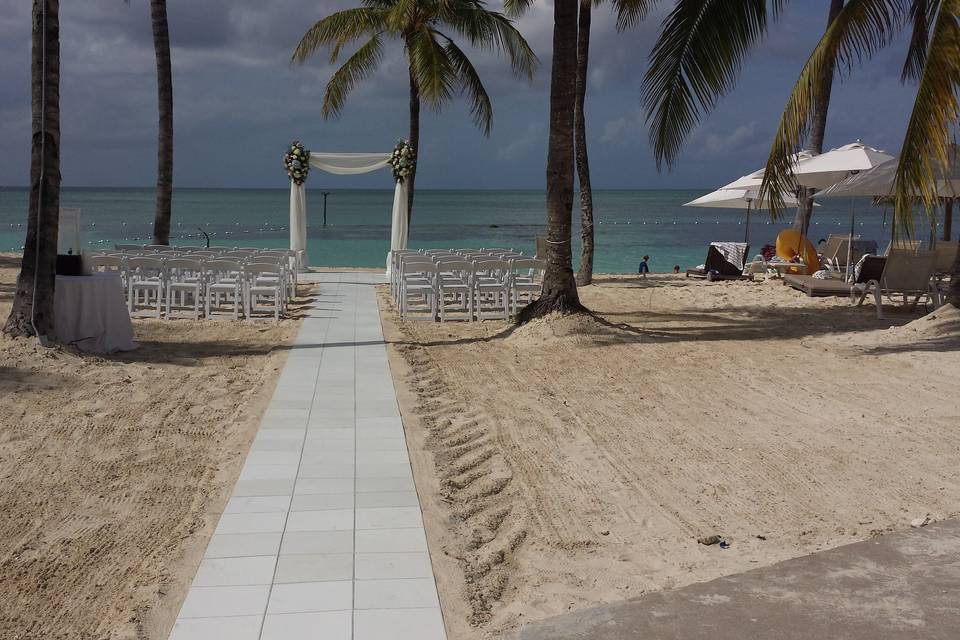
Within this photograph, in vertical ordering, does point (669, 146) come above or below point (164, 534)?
above

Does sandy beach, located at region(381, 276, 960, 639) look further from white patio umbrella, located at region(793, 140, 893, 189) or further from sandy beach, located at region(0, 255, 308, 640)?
white patio umbrella, located at region(793, 140, 893, 189)

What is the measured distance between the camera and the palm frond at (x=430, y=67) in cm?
1825

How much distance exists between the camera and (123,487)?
190 inches

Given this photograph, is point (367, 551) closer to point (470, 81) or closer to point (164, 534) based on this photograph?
point (164, 534)

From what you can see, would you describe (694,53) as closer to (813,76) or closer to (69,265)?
(813,76)

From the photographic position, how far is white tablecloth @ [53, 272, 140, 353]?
28.0 feet

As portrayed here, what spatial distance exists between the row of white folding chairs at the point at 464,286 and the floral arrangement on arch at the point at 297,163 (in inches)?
213

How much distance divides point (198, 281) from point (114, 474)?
6.79 m

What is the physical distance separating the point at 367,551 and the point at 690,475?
2.12 m

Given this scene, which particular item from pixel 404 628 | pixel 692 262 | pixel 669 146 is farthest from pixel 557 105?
pixel 692 262

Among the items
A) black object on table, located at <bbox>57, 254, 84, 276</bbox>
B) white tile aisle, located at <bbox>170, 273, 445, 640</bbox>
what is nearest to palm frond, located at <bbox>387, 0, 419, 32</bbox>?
black object on table, located at <bbox>57, 254, 84, 276</bbox>

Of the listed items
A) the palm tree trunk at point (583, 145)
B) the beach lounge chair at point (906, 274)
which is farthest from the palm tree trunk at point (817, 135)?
the beach lounge chair at point (906, 274)

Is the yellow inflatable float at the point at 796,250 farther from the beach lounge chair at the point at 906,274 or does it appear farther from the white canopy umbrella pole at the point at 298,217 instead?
the white canopy umbrella pole at the point at 298,217

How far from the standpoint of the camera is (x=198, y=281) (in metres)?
11.5
